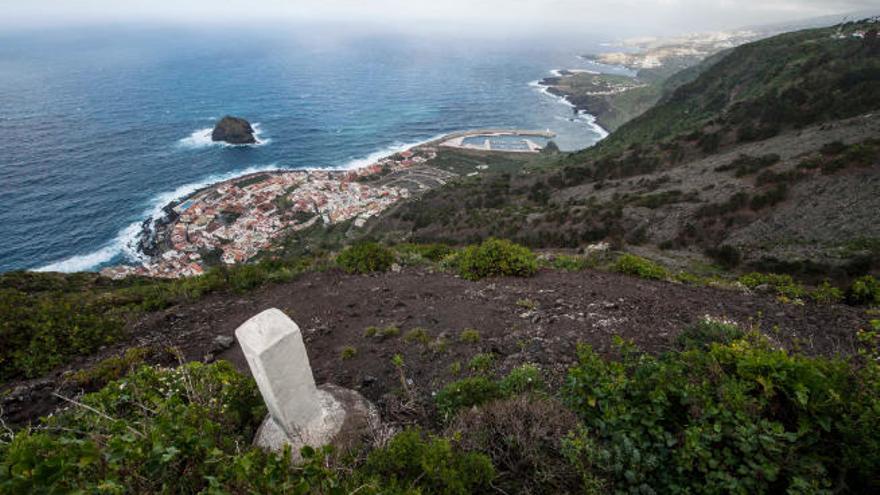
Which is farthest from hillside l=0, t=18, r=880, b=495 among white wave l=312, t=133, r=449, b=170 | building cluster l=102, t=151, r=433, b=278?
white wave l=312, t=133, r=449, b=170

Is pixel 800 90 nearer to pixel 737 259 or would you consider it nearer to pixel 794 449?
pixel 737 259

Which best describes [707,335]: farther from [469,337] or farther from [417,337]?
[417,337]

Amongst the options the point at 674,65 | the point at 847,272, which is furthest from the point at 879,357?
the point at 674,65

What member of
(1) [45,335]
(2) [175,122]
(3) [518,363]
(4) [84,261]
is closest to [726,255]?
(3) [518,363]

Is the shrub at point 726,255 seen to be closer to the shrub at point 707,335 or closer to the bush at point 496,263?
the bush at point 496,263

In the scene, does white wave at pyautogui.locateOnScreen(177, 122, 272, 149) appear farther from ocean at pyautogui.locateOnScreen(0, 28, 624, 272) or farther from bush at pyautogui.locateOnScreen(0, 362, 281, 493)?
bush at pyautogui.locateOnScreen(0, 362, 281, 493)

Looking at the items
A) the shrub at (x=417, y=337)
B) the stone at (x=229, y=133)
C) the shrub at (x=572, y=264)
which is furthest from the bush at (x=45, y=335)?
the stone at (x=229, y=133)

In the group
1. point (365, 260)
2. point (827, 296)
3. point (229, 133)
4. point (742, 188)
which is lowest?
point (229, 133)
